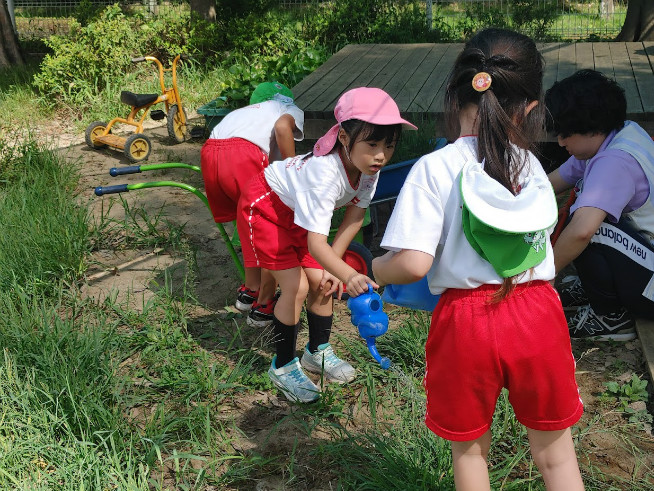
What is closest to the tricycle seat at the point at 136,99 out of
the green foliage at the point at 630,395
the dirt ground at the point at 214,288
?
the dirt ground at the point at 214,288

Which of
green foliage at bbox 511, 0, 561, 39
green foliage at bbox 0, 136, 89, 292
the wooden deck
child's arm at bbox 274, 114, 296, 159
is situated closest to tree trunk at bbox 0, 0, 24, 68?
the wooden deck

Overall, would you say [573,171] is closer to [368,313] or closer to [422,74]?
[368,313]

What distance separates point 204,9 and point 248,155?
6366 millimetres

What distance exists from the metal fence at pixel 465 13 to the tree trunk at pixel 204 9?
130 cm

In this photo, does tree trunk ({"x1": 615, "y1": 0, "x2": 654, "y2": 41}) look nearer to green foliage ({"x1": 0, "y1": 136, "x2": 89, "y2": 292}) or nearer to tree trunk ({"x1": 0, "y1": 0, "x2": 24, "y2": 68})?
green foliage ({"x1": 0, "y1": 136, "x2": 89, "y2": 292})

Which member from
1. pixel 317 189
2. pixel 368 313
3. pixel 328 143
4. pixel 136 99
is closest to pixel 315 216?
pixel 317 189

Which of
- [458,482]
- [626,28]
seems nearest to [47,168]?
[458,482]

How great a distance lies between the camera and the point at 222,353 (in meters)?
3.46

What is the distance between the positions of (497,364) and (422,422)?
889 mm

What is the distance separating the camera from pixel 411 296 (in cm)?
223

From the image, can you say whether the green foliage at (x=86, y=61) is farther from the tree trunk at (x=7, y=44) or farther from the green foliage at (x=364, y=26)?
the green foliage at (x=364, y=26)

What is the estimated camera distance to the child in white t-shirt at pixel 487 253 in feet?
6.02

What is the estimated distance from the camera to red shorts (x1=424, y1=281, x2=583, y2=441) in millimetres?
1878

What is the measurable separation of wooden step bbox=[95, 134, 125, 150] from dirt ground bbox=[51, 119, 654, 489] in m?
0.13
